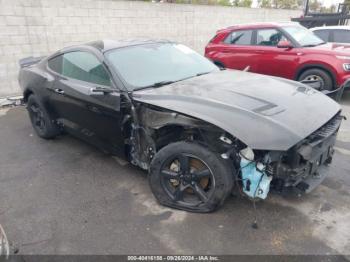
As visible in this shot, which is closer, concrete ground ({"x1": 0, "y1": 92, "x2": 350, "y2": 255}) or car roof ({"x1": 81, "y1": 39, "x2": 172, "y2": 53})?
concrete ground ({"x1": 0, "y1": 92, "x2": 350, "y2": 255})

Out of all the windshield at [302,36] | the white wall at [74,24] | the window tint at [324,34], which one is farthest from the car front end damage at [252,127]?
the window tint at [324,34]

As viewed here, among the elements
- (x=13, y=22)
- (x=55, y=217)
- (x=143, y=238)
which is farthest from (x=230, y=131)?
(x=13, y=22)

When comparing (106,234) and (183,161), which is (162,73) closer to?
(183,161)

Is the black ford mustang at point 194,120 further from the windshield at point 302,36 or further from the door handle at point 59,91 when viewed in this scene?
the windshield at point 302,36

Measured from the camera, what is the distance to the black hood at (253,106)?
2367 mm

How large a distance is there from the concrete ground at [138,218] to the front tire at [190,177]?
0.42 ft

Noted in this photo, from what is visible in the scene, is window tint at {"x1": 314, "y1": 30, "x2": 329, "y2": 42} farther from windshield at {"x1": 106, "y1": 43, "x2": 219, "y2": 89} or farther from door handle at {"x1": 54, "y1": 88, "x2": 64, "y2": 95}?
door handle at {"x1": 54, "y1": 88, "x2": 64, "y2": 95}

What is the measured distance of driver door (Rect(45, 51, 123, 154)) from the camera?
3.27 m

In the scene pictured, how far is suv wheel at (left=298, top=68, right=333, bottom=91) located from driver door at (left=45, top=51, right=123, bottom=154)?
4.75 m

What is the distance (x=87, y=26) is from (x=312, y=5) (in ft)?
114

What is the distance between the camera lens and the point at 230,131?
2414mm

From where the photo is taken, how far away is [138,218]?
9.57ft

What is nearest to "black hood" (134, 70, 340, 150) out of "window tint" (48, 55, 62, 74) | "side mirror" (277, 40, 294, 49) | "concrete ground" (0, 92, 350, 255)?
"concrete ground" (0, 92, 350, 255)

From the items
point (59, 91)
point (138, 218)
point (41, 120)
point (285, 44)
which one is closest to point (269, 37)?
point (285, 44)
